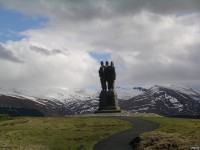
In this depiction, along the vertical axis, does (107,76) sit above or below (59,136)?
above

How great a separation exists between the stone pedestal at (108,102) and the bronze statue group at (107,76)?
9.24ft

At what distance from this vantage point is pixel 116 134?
48062mm

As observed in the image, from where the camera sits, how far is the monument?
93.2m

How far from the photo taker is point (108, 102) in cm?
9381

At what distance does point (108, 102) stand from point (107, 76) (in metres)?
6.94

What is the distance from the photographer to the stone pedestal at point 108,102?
3629 inches

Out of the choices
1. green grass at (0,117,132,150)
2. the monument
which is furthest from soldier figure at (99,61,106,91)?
green grass at (0,117,132,150)

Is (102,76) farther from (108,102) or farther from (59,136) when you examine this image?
(59,136)

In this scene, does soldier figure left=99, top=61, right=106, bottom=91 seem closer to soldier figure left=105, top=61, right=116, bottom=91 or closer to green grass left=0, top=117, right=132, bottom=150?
soldier figure left=105, top=61, right=116, bottom=91

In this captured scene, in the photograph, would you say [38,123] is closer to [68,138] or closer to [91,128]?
[91,128]

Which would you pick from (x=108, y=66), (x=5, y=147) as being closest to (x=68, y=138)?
(x=5, y=147)

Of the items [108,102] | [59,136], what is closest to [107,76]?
[108,102]

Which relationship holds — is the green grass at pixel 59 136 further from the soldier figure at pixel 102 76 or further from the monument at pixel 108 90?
the soldier figure at pixel 102 76

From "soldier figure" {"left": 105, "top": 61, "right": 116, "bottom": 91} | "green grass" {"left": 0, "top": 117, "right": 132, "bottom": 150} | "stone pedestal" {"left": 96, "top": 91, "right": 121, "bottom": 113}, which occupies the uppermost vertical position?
"soldier figure" {"left": 105, "top": 61, "right": 116, "bottom": 91}
